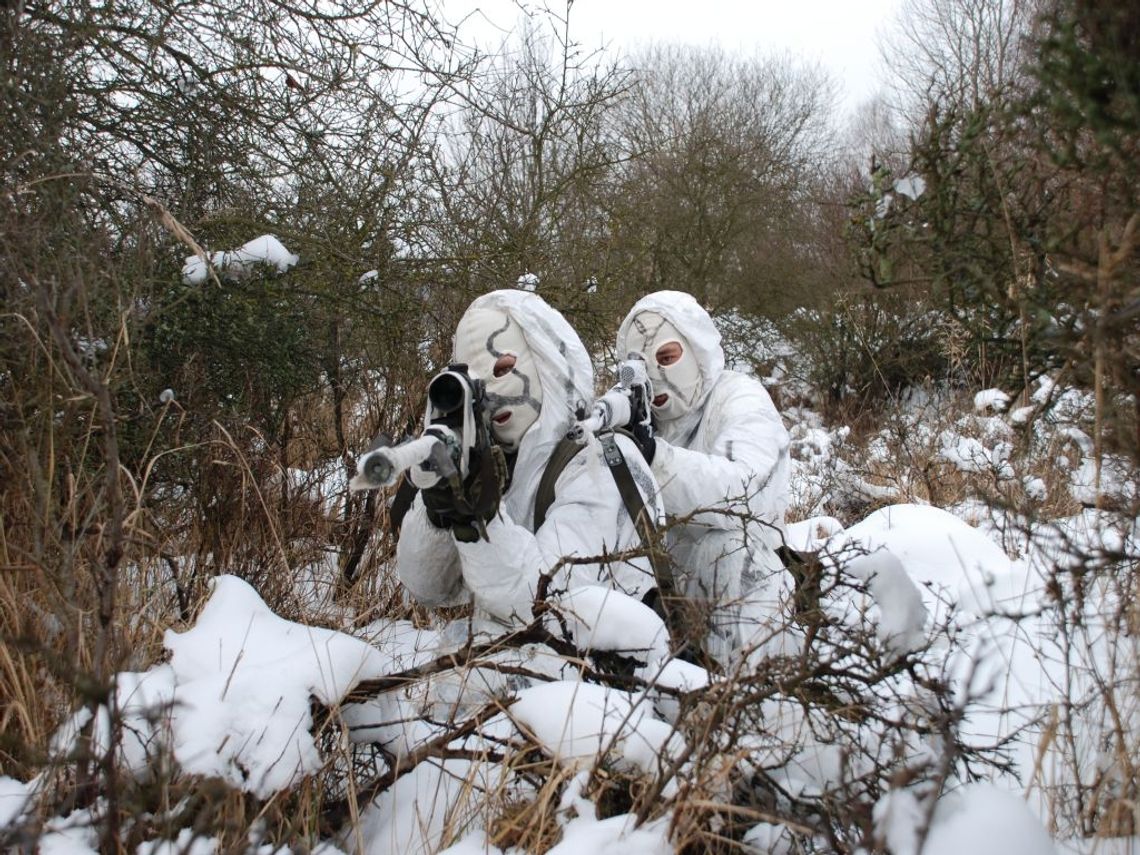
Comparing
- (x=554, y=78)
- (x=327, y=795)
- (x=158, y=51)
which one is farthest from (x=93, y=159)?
(x=554, y=78)

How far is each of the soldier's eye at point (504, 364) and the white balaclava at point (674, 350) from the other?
0.87 meters

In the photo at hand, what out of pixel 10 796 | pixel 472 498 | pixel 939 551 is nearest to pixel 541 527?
pixel 472 498

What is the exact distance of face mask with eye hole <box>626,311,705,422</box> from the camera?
3.47 meters

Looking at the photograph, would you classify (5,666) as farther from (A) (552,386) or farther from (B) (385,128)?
(B) (385,128)

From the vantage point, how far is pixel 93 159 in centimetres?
336

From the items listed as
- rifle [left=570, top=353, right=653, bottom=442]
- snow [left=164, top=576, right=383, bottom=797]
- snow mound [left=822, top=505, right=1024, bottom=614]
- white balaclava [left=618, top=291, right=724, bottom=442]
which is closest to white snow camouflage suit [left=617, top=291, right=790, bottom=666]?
white balaclava [left=618, top=291, right=724, bottom=442]

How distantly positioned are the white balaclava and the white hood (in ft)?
2.32

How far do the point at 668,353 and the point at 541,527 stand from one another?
3.59ft

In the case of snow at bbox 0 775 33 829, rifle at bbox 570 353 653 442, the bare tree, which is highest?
the bare tree

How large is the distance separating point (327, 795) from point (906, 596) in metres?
1.34

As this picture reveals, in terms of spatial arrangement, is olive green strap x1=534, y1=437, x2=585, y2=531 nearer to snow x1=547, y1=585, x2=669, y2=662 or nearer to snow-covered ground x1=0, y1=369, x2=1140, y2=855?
snow-covered ground x1=0, y1=369, x2=1140, y2=855

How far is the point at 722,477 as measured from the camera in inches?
120

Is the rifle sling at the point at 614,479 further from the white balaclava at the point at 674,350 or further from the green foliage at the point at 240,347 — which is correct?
the green foliage at the point at 240,347

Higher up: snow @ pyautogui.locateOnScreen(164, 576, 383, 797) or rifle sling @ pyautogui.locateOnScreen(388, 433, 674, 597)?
rifle sling @ pyautogui.locateOnScreen(388, 433, 674, 597)
